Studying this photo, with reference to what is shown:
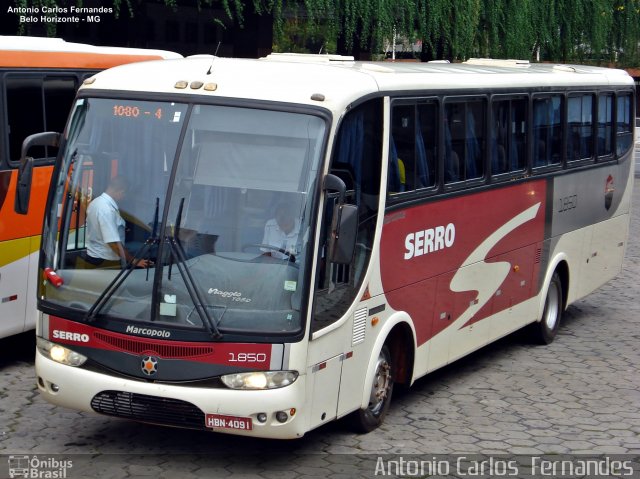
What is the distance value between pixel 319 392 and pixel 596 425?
284cm

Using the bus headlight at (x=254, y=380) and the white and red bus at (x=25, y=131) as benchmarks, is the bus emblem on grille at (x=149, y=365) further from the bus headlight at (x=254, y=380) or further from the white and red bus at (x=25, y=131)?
the white and red bus at (x=25, y=131)

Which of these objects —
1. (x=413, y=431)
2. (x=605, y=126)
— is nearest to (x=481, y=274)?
(x=413, y=431)

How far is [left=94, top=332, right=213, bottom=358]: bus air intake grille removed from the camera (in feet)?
25.8

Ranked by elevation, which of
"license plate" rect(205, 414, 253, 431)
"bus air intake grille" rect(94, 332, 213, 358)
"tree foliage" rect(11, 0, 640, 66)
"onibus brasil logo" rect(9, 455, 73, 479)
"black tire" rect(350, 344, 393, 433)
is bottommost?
"onibus brasil logo" rect(9, 455, 73, 479)

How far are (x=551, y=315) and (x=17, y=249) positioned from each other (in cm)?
595

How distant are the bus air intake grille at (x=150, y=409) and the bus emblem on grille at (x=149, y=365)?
159 millimetres

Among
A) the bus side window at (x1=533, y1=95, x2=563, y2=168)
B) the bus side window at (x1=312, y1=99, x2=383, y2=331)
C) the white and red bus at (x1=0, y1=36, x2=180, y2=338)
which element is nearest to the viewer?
the bus side window at (x1=312, y1=99, x2=383, y2=331)

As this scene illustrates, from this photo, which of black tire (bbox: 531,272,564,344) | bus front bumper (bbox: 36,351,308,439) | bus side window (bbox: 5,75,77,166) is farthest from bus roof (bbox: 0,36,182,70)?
black tire (bbox: 531,272,564,344)

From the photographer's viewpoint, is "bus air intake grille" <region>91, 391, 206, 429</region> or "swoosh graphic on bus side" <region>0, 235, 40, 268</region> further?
"swoosh graphic on bus side" <region>0, 235, 40, 268</region>

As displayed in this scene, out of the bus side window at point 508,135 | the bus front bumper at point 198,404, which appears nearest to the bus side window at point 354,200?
the bus front bumper at point 198,404

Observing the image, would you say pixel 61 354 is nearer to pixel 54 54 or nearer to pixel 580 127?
pixel 54 54

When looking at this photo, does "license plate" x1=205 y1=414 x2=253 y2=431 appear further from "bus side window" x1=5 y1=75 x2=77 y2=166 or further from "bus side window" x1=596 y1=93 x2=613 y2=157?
"bus side window" x1=596 y1=93 x2=613 y2=157

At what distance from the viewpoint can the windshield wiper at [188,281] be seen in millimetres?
7836

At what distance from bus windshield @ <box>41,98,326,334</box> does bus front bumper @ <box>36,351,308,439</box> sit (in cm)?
42
